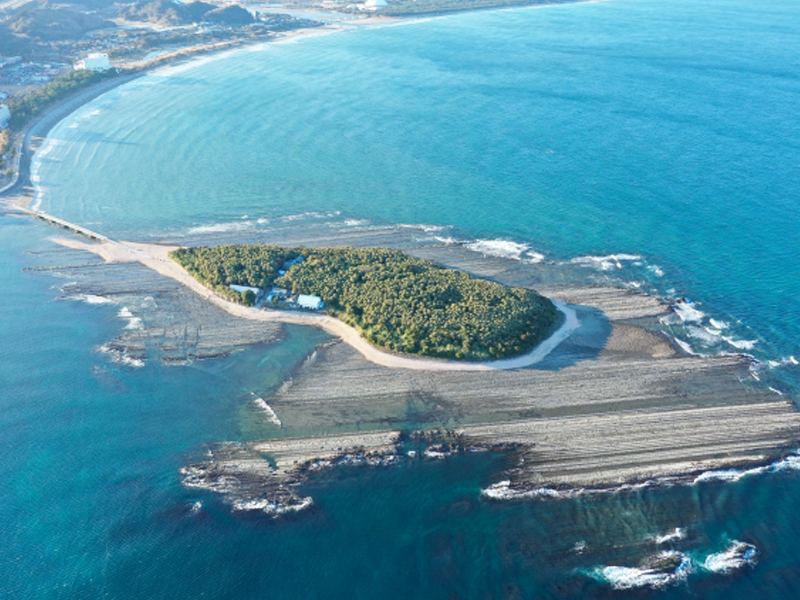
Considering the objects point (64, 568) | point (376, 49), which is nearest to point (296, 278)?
point (64, 568)

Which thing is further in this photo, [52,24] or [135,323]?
[52,24]

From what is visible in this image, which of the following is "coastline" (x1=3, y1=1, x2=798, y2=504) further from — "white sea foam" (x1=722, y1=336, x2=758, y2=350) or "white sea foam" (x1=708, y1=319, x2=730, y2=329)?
"white sea foam" (x1=708, y1=319, x2=730, y2=329)

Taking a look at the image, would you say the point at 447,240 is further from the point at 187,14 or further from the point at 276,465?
the point at 187,14

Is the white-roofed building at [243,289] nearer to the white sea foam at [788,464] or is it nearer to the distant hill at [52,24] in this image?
the white sea foam at [788,464]

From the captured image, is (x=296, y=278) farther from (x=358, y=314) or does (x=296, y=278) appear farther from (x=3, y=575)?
(x=3, y=575)

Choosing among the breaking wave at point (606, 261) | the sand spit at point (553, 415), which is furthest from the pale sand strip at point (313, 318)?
the breaking wave at point (606, 261)

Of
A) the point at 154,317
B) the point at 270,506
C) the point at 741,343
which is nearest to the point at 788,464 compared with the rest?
the point at 741,343

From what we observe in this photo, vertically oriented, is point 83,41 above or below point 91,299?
above
